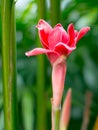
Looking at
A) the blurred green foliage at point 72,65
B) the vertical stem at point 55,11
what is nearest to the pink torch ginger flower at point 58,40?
the vertical stem at point 55,11

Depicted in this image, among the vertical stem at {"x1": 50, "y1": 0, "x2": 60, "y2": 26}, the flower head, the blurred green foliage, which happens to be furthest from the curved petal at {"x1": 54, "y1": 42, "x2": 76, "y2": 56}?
the blurred green foliage

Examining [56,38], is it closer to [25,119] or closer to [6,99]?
[6,99]

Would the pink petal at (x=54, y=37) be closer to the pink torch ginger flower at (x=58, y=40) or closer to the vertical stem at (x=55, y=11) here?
the pink torch ginger flower at (x=58, y=40)

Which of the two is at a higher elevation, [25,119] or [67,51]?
[67,51]

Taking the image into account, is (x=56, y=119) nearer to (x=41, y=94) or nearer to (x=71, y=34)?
(x=71, y=34)

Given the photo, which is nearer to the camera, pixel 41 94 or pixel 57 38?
pixel 57 38

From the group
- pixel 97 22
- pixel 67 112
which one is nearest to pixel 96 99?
pixel 97 22

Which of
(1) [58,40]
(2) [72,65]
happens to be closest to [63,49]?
(1) [58,40]
